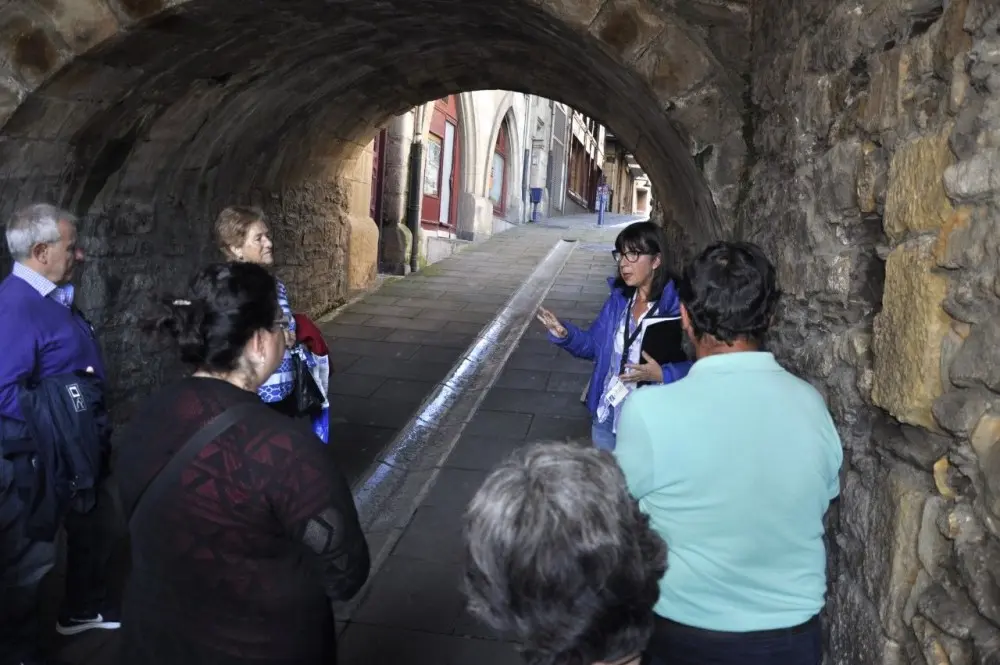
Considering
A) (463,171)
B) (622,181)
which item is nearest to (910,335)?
(463,171)

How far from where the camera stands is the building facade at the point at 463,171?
10.4m

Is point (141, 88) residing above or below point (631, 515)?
above

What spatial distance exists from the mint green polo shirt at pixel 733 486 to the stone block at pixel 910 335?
21 centimetres

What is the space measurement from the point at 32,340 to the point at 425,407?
3.24m

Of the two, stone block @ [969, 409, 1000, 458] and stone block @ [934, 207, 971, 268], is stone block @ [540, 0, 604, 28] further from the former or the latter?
stone block @ [969, 409, 1000, 458]

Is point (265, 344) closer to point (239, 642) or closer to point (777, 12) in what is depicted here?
point (239, 642)

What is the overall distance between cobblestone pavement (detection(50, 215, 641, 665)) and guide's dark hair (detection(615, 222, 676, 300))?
1.38m

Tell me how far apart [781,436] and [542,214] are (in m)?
20.1

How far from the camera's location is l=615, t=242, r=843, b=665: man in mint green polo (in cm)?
140

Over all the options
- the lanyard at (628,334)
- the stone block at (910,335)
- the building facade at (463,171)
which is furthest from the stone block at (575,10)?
the building facade at (463,171)

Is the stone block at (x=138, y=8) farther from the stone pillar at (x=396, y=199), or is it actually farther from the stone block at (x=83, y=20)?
the stone pillar at (x=396, y=199)

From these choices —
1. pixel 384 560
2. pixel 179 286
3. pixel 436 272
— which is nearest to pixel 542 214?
pixel 436 272

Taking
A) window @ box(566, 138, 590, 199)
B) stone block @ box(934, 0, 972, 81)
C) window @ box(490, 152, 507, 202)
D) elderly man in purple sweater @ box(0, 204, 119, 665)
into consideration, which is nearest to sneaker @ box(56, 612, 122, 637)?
elderly man in purple sweater @ box(0, 204, 119, 665)

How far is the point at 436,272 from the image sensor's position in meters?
10.6
